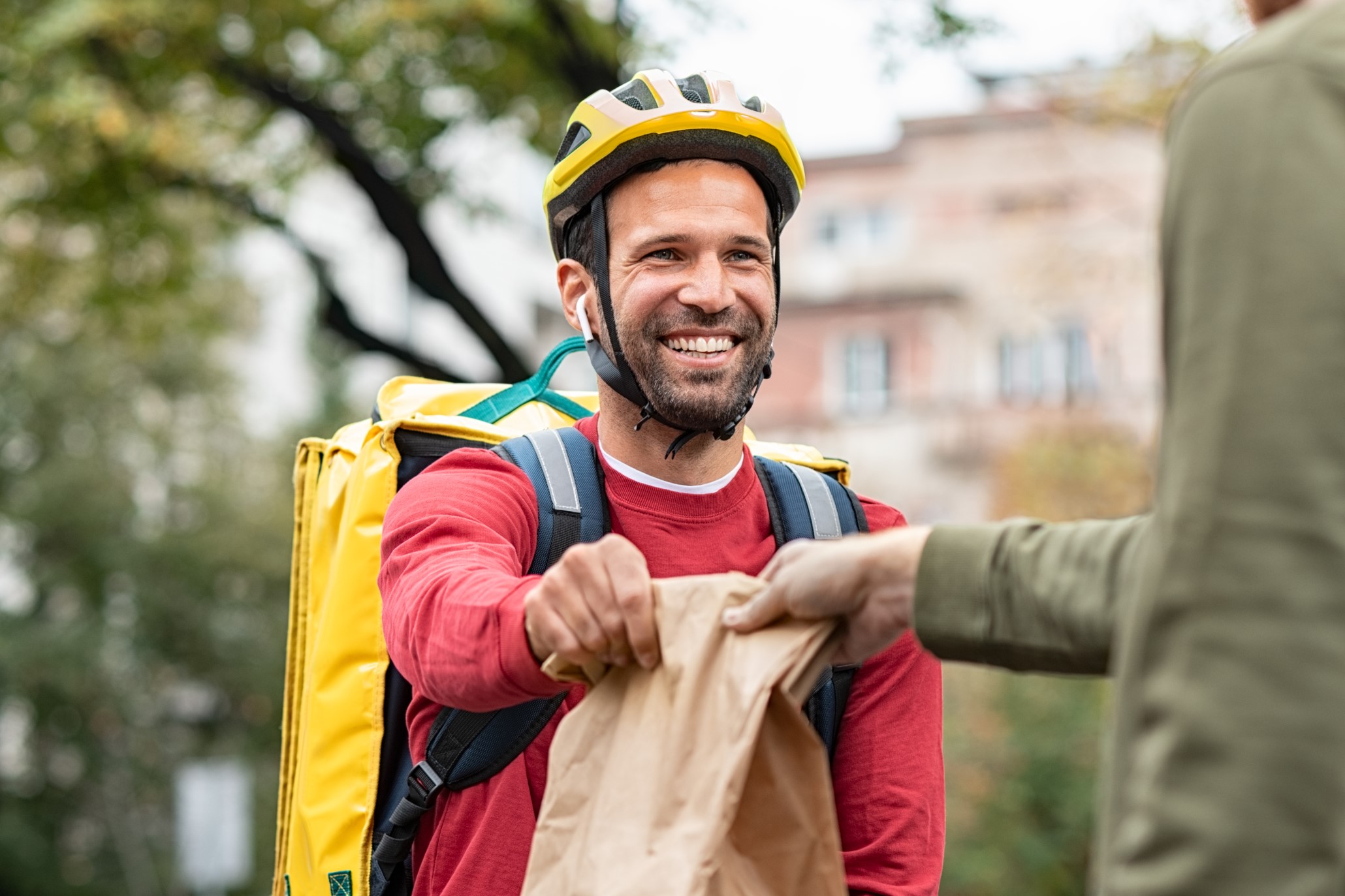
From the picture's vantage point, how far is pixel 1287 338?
4.67 feet

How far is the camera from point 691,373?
3.18 metres

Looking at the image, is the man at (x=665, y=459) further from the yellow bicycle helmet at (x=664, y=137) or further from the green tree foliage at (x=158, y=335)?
the green tree foliage at (x=158, y=335)

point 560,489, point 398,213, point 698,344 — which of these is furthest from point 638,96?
point 398,213

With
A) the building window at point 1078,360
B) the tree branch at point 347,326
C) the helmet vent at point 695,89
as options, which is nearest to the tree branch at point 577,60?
the tree branch at point 347,326

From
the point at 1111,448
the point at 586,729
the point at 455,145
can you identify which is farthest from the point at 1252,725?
the point at 1111,448

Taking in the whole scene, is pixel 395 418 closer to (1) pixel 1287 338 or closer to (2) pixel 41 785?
(1) pixel 1287 338

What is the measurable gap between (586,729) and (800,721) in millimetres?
310

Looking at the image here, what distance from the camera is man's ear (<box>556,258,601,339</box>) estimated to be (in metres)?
3.35

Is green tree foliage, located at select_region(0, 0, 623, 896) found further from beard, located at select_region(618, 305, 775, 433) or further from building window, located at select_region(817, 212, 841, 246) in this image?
building window, located at select_region(817, 212, 841, 246)

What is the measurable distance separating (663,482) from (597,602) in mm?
1061

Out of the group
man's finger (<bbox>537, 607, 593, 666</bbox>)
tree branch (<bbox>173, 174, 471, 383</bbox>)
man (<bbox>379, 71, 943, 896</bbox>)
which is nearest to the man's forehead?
man (<bbox>379, 71, 943, 896</bbox>)

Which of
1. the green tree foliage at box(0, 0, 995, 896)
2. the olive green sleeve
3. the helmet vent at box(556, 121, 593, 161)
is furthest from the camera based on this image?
the green tree foliage at box(0, 0, 995, 896)

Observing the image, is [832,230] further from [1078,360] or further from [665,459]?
[665,459]

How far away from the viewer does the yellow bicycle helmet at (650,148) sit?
3205 millimetres
